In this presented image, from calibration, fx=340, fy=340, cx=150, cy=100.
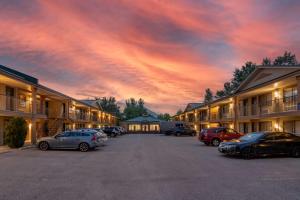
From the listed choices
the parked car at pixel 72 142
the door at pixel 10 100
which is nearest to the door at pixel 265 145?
the parked car at pixel 72 142

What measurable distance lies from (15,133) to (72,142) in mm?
4401

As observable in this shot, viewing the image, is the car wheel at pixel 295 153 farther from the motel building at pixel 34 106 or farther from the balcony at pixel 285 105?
the motel building at pixel 34 106

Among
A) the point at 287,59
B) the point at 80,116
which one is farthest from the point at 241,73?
the point at 80,116

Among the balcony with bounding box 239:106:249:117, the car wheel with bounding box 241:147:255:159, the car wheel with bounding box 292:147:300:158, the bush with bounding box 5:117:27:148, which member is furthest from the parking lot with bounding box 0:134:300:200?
the balcony with bounding box 239:106:249:117

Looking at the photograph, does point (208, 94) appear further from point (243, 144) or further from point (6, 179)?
point (6, 179)

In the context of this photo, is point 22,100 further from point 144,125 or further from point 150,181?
point 144,125

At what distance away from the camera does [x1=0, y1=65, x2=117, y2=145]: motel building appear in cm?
2728

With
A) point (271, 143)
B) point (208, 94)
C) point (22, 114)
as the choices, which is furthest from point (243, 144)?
point (208, 94)

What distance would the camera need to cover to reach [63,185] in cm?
1002

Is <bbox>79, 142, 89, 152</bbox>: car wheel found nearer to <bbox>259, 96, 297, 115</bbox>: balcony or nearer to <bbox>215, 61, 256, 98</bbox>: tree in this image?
<bbox>259, 96, 297, 115</bbox>: balcony

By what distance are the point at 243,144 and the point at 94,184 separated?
10048 millimetres

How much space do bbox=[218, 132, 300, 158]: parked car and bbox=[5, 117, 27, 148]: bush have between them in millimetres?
14575

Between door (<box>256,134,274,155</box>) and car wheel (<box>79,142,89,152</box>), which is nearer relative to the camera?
door (<box>256,134,274,155</box>)

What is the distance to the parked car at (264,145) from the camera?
1778cm
